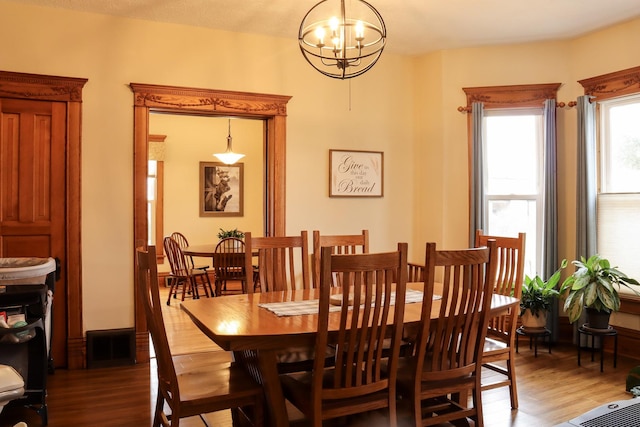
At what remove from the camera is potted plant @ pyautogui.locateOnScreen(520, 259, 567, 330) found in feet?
14.8

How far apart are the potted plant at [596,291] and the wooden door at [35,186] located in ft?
13.8

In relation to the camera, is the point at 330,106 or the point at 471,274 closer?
the point at 471,274

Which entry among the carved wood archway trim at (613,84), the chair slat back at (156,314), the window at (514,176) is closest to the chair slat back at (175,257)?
the window at (514,176)

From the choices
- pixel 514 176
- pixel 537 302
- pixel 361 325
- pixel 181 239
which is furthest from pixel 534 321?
pixel 181 239

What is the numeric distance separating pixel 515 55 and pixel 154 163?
19.2 feet

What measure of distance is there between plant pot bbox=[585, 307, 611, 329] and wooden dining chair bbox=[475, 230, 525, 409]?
1.01 meters

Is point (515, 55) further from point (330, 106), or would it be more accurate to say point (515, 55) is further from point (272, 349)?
point (272, 349)

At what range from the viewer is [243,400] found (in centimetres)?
225

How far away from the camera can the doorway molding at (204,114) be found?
14.1 ft

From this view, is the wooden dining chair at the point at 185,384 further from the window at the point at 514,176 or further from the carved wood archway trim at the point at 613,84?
the carved wood archway trim at the point at 613,84

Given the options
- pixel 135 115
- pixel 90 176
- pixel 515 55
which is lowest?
pixel 90 176

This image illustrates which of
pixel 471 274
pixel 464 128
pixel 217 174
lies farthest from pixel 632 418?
pixel 217 174

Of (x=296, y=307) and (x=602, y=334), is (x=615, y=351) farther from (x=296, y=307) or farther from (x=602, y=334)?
(x=296, y=307)

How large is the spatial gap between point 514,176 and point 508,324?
7.09 feet
